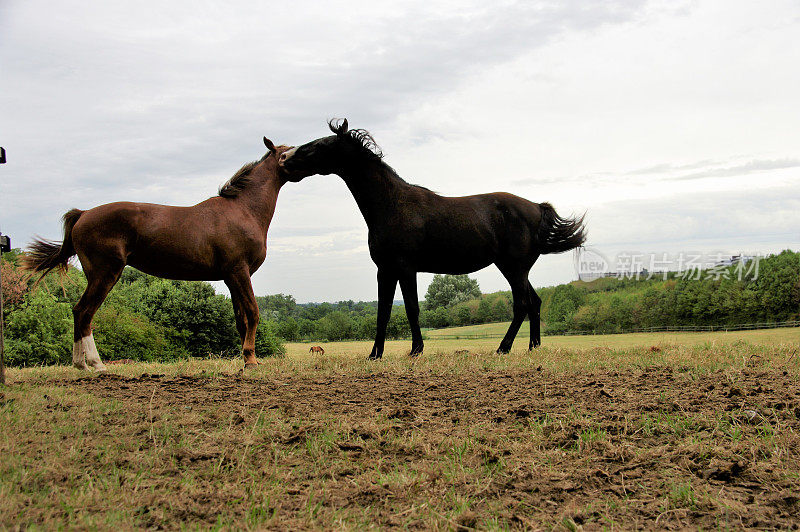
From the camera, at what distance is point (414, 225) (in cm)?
940

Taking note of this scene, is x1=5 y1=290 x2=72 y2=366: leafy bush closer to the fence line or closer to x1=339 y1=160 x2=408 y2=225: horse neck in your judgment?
the fence line

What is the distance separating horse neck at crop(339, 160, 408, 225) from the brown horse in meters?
1.32

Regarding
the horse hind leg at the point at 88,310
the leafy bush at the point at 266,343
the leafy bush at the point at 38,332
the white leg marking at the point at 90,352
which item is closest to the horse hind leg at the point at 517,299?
the horse hind leg at the point at 88,310

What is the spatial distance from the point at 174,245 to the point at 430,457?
5.74 m

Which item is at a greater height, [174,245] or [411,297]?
[174,245]

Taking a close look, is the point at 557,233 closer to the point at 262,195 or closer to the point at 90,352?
the point at 262,195

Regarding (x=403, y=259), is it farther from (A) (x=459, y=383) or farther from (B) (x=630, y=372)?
(B) (x=630, y=372)

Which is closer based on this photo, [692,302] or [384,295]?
[384,295]

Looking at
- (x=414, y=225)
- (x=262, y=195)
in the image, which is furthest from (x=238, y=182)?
(x=414, y=225)

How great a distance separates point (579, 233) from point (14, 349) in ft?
83.9

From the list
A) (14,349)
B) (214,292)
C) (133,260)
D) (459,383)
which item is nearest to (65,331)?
(14,349)

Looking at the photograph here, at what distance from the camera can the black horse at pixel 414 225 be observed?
30.8ft

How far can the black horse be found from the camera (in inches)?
370

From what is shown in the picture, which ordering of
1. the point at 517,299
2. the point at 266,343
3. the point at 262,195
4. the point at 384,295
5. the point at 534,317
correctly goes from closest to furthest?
the point at 384,295
the point at 262,195
the point at 517,299
the point at 534,317
the point at 266,343
